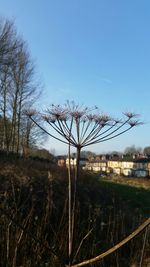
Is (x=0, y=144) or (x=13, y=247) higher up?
(x=0, y=144)

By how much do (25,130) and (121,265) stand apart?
33403 millimetres

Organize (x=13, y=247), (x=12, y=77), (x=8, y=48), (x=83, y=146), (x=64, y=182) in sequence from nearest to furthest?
(x=83, y=146)
(x=13, y=247)
(x=64, y=182)
(x=8, y=48)
(x=12, y=77)

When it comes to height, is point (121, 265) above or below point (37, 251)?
below

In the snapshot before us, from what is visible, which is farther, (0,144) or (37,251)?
(0,144)

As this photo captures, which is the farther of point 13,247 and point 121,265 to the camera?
point 121,265

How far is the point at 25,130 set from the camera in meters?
38.3

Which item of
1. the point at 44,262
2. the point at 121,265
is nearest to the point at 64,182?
the point at 121,265

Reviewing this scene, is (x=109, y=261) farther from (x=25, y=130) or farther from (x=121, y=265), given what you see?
(x=25, y=130)

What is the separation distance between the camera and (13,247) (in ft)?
11.9

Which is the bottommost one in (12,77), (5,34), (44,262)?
(44,262)

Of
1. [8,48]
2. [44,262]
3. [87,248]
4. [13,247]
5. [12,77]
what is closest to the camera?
[13,247]

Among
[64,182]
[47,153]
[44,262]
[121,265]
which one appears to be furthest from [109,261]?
[47,153]

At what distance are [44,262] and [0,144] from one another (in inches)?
1312

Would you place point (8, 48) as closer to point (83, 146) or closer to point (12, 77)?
point (12, 77)
